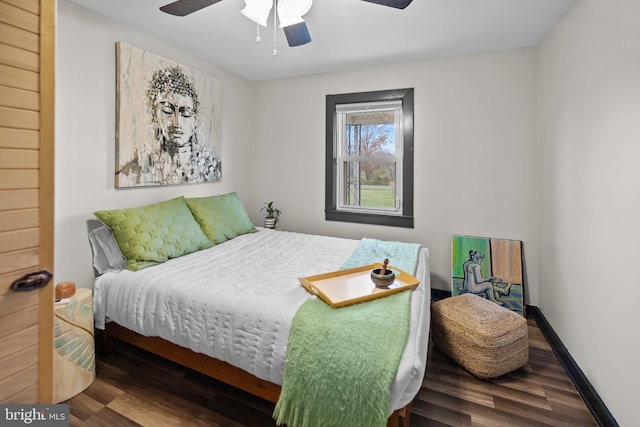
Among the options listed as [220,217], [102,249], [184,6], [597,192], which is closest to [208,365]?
[102,249]

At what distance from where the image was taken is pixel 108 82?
2.47 m

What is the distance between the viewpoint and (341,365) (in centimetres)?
133

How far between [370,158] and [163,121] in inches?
84.3

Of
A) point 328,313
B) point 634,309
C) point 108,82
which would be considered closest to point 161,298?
point 328,313

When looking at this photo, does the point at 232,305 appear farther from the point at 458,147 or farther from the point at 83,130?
the point at 458,147

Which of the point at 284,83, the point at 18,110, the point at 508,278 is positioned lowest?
the point at 508,278

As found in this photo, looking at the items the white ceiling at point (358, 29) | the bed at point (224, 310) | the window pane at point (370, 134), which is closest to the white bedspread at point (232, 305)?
the bed at point (224, 310)

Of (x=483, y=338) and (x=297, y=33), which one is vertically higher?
(x=297, y=33)

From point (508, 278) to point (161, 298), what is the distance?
9.67ft

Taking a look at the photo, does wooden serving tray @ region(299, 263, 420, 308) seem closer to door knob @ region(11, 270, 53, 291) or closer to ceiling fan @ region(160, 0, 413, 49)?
door knob @ region(11, 270, 53, 291)

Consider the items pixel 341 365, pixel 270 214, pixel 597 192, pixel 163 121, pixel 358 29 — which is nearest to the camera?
pixel 341 365

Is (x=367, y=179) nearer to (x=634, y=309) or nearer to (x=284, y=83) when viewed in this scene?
(x=284, y=83)

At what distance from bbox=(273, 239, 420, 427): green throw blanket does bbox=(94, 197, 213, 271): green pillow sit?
1.35m

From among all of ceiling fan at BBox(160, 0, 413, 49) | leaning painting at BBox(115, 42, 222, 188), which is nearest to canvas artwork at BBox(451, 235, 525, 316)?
ceiling fan at BBox(160, 0, 413, 49)
